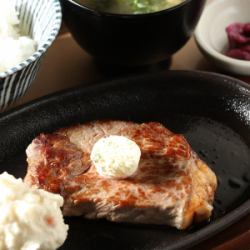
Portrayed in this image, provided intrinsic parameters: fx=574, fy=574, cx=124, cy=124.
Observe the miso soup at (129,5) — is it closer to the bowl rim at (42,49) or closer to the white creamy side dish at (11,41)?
the bowl rim at (42,49)

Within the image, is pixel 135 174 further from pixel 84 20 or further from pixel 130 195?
pixel 84 20

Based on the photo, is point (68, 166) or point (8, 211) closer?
point (8, 211)

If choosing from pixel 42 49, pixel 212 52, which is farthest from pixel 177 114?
pixel 42 49

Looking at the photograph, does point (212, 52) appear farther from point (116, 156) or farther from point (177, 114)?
point (116, 156)

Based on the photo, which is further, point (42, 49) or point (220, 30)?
point (220, 30)

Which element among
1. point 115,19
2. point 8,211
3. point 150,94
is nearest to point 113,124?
point 150,94

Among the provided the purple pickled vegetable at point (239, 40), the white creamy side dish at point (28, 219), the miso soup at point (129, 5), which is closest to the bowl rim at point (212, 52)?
the purple pickled vegetable at point (239, 40)
